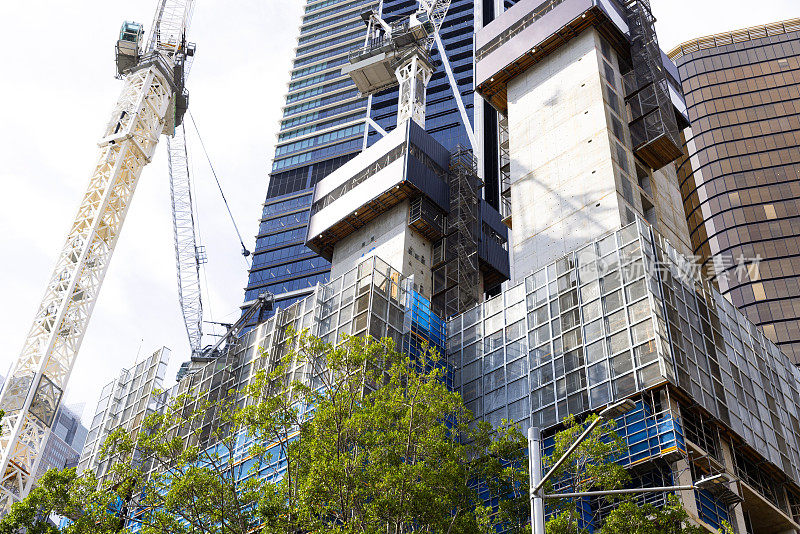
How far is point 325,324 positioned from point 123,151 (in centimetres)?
2330

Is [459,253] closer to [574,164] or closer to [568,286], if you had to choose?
[574,164]

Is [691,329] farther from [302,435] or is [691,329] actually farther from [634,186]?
[302,435]

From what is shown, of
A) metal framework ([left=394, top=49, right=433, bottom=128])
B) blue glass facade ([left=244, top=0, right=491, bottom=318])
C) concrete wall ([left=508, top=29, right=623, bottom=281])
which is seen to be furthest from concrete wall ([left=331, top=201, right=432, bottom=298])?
blue glass facade ([left=244, top=0, right=491, bottom=318])

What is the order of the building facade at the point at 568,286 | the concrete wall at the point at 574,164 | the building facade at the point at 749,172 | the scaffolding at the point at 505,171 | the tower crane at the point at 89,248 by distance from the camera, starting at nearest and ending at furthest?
1. the building facade at the point at 568,286
2. the tower crane at the point at 89,248
3. the concrete wall at the point at 574,164
4. the scaffolding at the point at 505,171
5. the building facade at the point at 749,172

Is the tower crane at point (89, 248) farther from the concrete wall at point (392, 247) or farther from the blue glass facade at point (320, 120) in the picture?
the blue glass facade at point (320, 120)

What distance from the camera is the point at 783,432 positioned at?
168ft

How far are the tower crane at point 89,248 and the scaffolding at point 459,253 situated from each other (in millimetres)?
26613

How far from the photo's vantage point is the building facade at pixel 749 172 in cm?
9894

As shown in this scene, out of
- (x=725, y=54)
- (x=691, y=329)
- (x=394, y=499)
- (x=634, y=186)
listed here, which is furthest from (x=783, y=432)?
(x=725, y=54)

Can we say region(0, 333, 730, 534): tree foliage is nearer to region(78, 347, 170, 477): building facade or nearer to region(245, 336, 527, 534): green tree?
region(245, 336, 527, 534): green tree

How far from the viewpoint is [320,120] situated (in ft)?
485

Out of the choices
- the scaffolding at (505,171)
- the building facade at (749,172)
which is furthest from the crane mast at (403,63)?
the building facade at (749,172)

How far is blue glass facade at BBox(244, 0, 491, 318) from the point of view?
125 m

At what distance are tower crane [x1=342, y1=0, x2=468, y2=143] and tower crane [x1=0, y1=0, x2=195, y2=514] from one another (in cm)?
2337
